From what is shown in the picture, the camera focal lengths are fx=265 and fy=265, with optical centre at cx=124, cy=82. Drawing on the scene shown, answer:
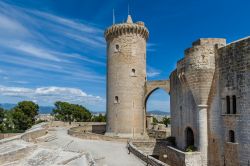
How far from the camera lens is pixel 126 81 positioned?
95.4ft

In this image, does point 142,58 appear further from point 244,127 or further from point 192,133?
point 244,127

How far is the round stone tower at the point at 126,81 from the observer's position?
28.9m

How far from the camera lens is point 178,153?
18.0 meters

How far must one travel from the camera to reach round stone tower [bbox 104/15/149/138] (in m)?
28.9

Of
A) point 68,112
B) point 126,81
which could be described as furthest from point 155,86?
point 68,112

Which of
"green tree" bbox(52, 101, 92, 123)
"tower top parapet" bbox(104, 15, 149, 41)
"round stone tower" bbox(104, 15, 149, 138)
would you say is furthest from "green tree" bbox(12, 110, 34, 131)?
"tower top parapet" bbox(104, 15, 149, 41)

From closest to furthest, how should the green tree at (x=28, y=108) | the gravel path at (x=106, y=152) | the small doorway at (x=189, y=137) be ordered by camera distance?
the gravel path at (x=106, y=152) < the small doorway at (x=189, y=137) < the green tree at (x=28, y=108)

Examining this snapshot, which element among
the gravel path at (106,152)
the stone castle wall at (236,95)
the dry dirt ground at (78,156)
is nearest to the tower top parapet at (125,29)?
the gravel path at (106,152)

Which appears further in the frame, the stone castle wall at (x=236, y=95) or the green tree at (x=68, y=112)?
the green tree at (x=68, y=112)

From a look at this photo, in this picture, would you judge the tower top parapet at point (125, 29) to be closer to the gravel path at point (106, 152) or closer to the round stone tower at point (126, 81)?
the round stone tower at point (126, 81)

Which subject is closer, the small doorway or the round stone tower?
the small doorway

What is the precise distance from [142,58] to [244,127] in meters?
17.4

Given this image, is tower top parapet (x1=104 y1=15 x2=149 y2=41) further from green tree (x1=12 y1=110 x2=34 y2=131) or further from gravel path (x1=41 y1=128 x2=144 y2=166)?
green tree (x1=12 y1=110 x2=34 y2=131)

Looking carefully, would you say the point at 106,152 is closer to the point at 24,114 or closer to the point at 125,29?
the point at 125,29
